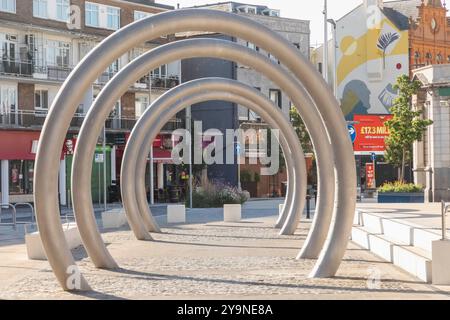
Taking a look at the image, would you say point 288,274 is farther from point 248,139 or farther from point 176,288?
point 248,139

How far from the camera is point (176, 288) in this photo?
12.5m

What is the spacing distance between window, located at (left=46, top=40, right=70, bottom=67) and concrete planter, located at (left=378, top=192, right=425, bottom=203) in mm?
23823

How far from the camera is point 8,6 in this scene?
46531mm

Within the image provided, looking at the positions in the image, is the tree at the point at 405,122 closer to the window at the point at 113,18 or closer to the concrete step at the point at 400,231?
the concrete step at the point at 400,231

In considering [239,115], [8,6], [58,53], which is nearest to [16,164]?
[58,53]

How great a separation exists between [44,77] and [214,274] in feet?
120

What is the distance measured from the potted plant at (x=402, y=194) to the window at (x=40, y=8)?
77.8ft

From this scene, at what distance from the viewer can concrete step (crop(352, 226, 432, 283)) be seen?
12.8 metres

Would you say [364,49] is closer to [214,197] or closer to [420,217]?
[214,197]

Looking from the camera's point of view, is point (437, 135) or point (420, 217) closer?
point (420, 217)

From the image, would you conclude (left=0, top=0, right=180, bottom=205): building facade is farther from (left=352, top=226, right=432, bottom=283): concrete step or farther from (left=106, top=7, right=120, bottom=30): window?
(left=352, top=226, right=432, bottom=283): concrete step

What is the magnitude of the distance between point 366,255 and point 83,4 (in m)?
38.2

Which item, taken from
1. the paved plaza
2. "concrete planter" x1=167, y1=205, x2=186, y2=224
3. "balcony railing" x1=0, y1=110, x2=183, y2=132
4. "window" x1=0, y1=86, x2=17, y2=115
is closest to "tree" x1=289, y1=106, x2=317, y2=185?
"balcony railing" x1=0, y1=110, x2=183, y2=132
